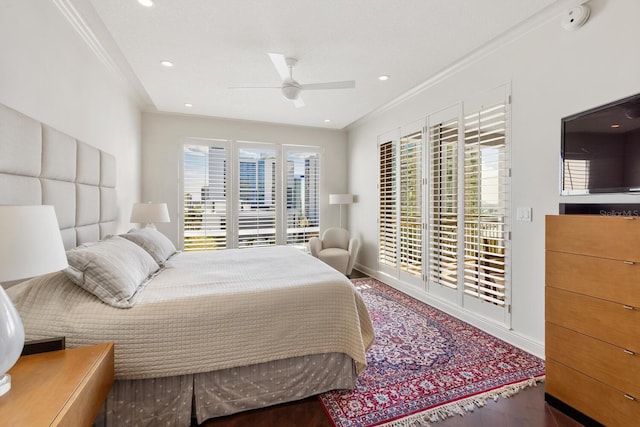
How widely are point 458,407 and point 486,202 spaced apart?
1.80m

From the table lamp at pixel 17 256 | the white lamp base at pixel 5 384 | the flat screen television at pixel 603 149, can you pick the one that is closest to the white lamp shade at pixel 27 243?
the table lamp at pixel 17 256

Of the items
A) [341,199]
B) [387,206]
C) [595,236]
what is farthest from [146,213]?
[595,236]

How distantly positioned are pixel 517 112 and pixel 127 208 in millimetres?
4340

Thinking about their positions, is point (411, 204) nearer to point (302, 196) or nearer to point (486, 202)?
point (486, 202)

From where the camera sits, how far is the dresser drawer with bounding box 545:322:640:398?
1.42 metres

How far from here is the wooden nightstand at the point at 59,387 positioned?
91cm

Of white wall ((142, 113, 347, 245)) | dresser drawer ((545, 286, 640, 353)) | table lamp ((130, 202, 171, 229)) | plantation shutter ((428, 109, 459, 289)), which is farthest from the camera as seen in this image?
white wall ((142, 113, 347, 245))

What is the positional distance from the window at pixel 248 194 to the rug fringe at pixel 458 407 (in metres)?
3.73

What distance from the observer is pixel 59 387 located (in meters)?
1.04

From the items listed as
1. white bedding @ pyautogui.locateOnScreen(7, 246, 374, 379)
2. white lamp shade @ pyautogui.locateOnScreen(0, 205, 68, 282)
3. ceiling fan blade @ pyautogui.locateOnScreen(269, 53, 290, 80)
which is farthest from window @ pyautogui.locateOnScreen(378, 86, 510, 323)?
white lamp shade @ pyautogui.locateOnScreen(0, 205, 68, 282)

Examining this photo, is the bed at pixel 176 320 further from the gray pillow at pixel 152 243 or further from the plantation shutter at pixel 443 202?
the plantation shutter at pixel 443 202

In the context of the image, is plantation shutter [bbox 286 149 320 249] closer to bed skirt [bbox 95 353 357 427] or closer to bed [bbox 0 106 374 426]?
bed [bbox 0 106 374 426]

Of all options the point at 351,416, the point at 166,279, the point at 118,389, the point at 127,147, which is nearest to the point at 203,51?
the point at 127,147

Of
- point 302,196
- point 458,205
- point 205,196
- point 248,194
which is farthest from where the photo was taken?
point 302,196
